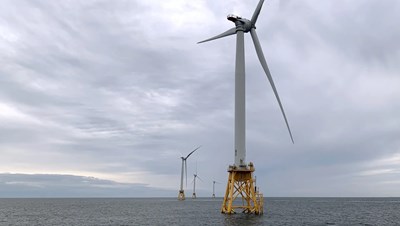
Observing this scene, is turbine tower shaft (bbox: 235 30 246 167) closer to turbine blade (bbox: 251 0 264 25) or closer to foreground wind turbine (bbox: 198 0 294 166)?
foreground wind turbine (bbox: 198 0 294 166)

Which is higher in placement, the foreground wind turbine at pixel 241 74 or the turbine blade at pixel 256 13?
the turbine blade at pixel 256 13

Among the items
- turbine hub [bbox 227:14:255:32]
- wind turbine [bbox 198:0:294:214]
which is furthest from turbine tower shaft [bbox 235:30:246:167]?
→ turbine hub [bbox 227:14:255:32]

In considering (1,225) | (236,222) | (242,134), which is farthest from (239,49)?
(1,225)

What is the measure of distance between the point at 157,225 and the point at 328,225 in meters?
38.1

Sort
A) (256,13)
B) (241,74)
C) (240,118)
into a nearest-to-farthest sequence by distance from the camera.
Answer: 1. (240,118)
2. (241,74)
3. (256,13)

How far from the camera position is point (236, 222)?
8112cm

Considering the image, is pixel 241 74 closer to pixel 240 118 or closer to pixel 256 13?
pixel 240 118

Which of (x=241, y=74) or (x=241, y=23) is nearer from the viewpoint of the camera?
(x=241, y=74)

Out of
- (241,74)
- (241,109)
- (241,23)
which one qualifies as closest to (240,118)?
(241,109)

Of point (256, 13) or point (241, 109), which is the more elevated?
point (256, 13)

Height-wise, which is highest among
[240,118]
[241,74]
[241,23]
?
[241,23]

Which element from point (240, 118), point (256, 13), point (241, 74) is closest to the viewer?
point (240, 118)

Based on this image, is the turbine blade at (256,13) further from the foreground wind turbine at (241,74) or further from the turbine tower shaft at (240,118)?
the turbine tower shaft at (240,118)

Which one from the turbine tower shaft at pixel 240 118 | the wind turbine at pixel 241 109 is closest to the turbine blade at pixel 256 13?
the wind turbine at pixel 241 109
